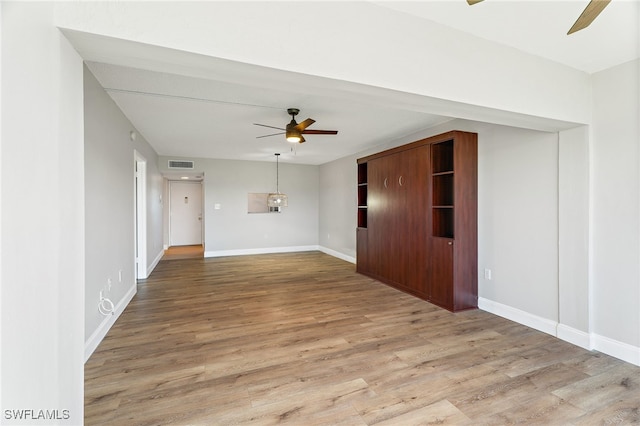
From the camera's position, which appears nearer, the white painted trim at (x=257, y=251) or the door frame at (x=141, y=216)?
the door frame at (x=141, y=216)

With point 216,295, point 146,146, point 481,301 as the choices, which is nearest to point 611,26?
point 481,301

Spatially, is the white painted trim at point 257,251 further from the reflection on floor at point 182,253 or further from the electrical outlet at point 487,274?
the electrical outlet at point 487,274

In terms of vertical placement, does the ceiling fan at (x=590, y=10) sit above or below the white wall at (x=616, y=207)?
above

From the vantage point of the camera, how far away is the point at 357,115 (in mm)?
3826

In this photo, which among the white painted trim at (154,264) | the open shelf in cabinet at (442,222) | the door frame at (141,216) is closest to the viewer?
the open shelf in cabinet at (442,222)

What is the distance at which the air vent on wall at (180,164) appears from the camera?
685 cm

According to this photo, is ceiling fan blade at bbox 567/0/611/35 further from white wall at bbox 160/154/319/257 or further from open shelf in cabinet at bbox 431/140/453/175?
white wall at bbox 160/154/319/257

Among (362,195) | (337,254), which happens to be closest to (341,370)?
(362,195)

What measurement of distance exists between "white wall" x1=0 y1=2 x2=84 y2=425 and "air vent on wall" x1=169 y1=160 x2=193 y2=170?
5861 mm

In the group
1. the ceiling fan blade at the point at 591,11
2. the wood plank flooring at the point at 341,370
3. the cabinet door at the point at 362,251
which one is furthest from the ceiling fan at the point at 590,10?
the cabinet door at the point at 362,251

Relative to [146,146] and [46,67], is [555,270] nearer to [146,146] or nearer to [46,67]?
[46,67]

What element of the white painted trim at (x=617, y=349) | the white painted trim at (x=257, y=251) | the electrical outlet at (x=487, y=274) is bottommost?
the white painted trim at (x=617, y=349)

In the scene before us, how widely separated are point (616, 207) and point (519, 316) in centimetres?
146

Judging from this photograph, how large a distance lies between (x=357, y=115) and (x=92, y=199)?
3016mm
